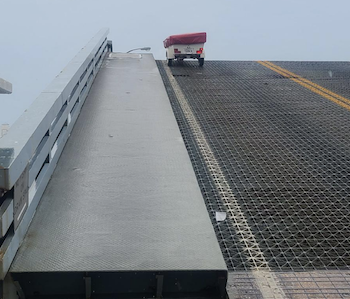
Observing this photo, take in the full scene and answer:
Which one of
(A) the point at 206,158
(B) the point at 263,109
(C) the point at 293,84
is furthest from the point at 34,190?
(C) the point at 293,84

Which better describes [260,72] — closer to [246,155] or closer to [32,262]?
[246,155]

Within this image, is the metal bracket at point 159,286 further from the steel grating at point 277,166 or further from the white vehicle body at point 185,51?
the white vehicle body at point 185,51

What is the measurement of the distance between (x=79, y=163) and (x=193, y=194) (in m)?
1.22

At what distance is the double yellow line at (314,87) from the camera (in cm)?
810

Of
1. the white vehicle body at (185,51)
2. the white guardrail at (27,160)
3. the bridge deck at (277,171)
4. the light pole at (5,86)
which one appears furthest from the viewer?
the white vehicle body at (185,51)

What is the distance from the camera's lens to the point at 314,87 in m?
9.28

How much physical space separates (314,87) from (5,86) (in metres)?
7.66

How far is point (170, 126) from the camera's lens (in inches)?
215

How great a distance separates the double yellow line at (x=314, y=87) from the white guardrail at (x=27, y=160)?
555cm

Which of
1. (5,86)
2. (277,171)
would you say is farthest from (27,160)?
(277,171)

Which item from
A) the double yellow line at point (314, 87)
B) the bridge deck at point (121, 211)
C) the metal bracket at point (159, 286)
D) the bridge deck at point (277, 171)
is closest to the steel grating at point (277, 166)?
the bridge deck at point (277, 171)

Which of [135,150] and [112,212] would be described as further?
[135,150]

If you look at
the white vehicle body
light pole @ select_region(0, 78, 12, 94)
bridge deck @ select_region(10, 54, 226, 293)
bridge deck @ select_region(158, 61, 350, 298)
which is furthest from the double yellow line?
light pole @ select_region(0, 78, 12, 94)

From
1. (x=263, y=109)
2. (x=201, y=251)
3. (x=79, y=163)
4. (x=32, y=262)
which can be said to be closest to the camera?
(x=32, y=262)
